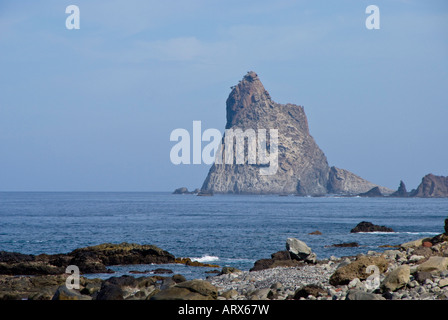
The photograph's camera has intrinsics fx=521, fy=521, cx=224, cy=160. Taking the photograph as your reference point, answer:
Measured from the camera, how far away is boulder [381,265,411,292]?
18016 millimetres

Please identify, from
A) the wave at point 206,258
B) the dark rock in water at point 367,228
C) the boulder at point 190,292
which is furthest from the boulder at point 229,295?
the dark rock in water at point 367,228

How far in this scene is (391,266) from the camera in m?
23.7

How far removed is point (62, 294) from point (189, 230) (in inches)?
1836

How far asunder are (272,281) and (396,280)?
6489 millimetres

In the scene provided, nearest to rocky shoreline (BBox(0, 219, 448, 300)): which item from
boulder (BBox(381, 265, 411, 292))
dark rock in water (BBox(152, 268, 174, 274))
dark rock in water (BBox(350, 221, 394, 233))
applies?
boulder (BBox(381, 265, 411, 292))

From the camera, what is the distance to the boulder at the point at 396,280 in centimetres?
1802

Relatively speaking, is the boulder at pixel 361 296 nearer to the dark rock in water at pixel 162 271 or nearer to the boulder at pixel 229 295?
the boulder at pixel 229 295

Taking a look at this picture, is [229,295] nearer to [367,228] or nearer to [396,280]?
[396,280]

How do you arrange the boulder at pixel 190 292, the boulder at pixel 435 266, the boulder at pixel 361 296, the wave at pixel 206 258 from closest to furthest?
1. the boulder at pixel 361 296
2. the boulder at pixel 190 292
3. the boulder at pixel 435 266
4. the wave at pixel 206 258

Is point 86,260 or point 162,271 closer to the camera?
point 162,271

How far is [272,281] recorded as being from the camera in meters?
23.2

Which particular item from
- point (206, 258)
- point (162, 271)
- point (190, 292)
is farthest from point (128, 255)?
point (190, 292)
